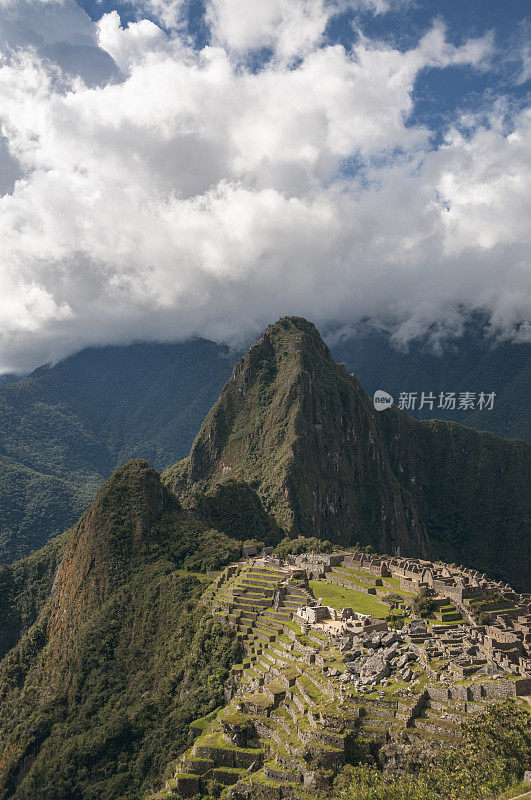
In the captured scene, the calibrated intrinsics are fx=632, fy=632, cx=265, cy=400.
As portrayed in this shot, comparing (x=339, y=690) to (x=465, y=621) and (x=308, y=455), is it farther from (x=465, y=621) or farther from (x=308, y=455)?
(x=308, y=455)

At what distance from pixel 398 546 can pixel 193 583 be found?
346 ft

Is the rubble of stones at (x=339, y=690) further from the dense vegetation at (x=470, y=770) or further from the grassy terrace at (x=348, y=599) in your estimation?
the grassy terrace at (x=348, y=599)

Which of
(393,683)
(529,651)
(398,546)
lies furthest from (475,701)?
(398,546)

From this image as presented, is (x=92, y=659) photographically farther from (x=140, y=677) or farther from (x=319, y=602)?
(x=319, y=602)

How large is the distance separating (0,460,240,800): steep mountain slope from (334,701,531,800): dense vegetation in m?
27.0

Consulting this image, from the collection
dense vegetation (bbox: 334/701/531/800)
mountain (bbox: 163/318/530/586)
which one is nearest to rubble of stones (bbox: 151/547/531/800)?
dense vegetation (bbox: 334/701/531/800)

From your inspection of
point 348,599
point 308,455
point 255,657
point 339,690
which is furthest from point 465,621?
point 308,455

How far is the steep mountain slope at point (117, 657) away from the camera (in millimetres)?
58250

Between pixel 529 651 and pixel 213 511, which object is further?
pixel 213 511

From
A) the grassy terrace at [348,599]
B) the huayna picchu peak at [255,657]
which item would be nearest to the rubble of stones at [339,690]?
the huayna picchu peak at [255,657]

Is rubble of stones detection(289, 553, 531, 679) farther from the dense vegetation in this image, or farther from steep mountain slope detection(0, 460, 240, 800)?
steep mountain slope detection(0, 460, 240, 800)

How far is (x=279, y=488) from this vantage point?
5595 inches

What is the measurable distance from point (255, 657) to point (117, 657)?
33.0 m

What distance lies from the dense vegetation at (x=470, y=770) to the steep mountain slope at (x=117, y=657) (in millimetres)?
26975
